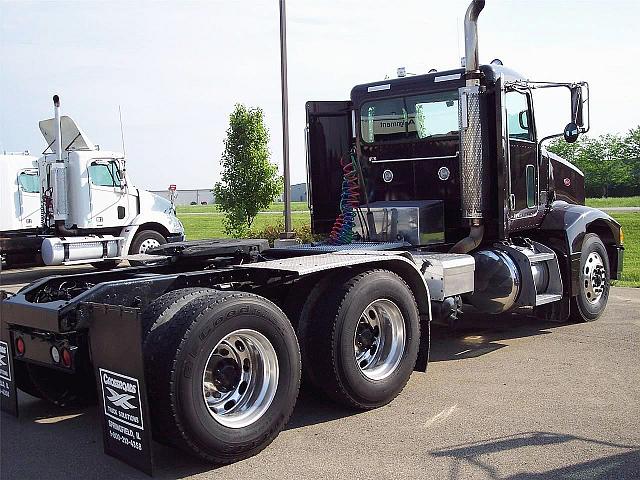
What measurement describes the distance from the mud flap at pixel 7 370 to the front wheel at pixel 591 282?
19.6 feet

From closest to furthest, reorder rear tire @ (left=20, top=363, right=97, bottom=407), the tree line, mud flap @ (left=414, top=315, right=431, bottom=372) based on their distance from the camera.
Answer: rear tire @ (left=20, top=363, right=97, bottom=407) < mud flap @ (left=414, top=315, right=431, bottom=372) < the tree line

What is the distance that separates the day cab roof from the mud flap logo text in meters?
4.88

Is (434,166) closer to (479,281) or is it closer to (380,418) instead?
(479,281)

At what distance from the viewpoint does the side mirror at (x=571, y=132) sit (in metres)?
7.57

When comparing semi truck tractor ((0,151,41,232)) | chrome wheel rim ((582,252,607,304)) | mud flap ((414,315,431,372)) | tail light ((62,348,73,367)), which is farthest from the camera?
semi truck tractor ((0,151,41,232))

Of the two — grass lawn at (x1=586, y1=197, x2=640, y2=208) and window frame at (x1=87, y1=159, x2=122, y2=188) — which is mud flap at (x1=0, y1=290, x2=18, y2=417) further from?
grass lawn at (x1=586, y1=197, x2=640, y2=208)

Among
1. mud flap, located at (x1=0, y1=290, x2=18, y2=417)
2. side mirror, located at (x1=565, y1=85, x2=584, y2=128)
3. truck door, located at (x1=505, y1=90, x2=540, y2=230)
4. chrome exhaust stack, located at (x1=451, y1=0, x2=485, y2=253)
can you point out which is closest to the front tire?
truck door, located at (x1=505, y1=90, x2=540, y2=230)

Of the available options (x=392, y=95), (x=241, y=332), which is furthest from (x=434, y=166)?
(x=241, y=332)

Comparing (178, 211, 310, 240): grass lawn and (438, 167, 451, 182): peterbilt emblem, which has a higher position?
(438, 167, 451, 182): peterbilt emblem

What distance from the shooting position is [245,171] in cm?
1822

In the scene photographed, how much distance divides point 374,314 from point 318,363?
2.32 feet

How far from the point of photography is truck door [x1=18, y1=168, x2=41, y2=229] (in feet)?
58.7

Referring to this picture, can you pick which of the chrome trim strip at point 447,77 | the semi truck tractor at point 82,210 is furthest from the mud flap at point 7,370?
the semi truck tractor at point 82,210

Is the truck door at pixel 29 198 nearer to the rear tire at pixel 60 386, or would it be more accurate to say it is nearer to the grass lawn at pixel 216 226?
the grass lawn at pixel 216 226
